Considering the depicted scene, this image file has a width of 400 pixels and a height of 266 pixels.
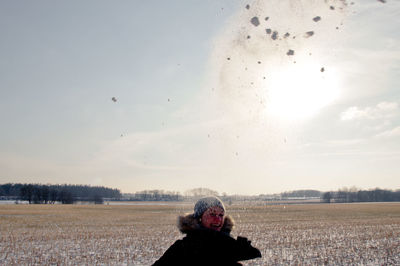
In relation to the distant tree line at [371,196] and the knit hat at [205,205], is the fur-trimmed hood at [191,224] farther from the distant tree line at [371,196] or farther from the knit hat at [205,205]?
the distant tree line at [371,196]

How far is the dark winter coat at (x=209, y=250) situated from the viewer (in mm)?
2609

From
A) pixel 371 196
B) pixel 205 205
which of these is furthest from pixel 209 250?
pixel 371 196

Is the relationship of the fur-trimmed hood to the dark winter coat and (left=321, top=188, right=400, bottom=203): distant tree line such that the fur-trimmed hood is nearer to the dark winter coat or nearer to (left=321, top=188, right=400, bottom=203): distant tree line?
the dark winter coat

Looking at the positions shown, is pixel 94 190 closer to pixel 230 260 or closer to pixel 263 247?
pixel 263 247

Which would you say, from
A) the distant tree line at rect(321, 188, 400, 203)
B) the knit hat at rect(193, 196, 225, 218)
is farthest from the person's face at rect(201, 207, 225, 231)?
the distant tree line at rect(321, 188, 400, 203)

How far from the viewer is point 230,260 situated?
2633 millimetres

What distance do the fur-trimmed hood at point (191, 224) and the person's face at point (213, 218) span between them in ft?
0.17

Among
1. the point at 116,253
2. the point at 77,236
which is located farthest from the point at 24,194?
the point at 116,253

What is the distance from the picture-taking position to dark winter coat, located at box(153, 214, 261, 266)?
103 inches

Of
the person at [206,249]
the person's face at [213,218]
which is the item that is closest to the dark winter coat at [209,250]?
the person at [206,249]

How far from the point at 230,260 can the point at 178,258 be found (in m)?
0.37

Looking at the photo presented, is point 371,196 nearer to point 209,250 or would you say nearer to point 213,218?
point 213,218

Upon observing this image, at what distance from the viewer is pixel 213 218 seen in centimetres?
288

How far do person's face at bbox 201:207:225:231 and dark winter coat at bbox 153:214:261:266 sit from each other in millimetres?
152
